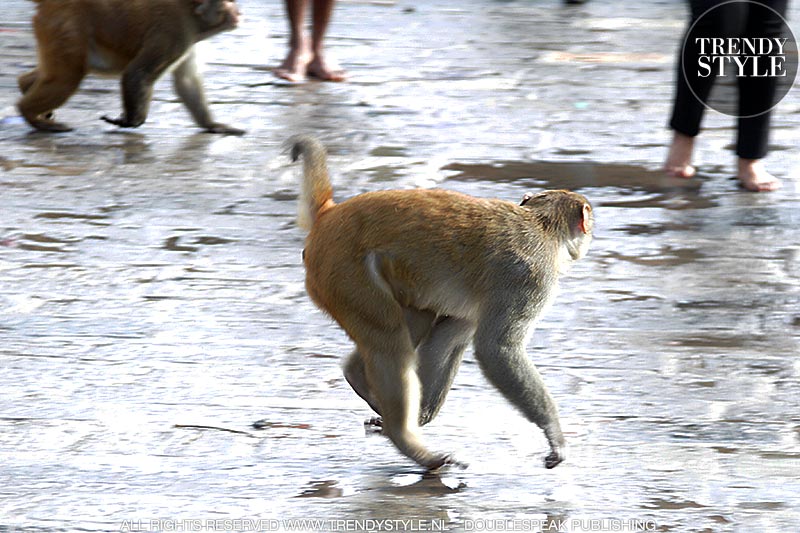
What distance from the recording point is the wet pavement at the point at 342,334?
3.72 m

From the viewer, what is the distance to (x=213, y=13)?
286 inches

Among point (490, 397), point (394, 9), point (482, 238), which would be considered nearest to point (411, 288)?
point (482, 238)

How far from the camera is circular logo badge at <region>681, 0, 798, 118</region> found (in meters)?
6.43

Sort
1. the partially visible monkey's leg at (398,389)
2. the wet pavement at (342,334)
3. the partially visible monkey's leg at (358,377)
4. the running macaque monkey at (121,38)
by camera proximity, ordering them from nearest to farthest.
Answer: the partially visible monkey's leg at (398,389), the wet pavement at (342,334), the partially visible monkey's leg at (358,377), the running macaque monkey at (121,38)

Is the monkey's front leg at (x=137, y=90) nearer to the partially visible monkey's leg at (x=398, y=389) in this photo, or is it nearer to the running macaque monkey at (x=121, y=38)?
the running macaque monkey at (x=121, y=38)

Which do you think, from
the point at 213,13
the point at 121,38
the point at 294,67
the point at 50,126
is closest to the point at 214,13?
the point at 213,13

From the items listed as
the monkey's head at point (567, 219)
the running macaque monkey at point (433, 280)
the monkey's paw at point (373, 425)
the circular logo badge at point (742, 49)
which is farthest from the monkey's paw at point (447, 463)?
the circular logo badge at point (742, 49)

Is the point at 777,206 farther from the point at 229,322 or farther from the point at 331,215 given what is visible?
the point at 331,215

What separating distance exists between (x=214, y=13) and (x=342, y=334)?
115 inches

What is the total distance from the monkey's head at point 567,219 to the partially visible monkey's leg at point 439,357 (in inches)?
14.6

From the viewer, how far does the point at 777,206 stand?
6.54 m

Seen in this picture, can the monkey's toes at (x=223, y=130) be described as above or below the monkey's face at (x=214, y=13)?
below

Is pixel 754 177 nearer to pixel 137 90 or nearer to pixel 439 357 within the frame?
pixel 137 90

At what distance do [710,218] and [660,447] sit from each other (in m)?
2.53
